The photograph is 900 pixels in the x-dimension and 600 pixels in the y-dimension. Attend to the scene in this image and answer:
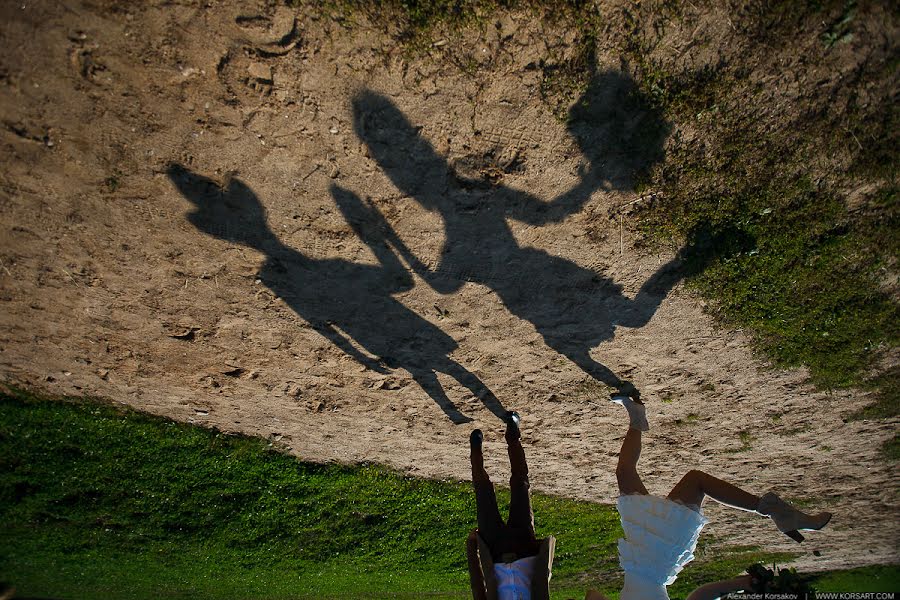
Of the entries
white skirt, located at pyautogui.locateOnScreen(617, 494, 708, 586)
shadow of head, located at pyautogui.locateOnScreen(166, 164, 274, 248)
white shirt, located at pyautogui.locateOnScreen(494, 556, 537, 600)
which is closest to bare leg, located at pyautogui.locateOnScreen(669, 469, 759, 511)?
white skirt, located at pyautogui.locateOnScreen(617, 494, 708, 586)

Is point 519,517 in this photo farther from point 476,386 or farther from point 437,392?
point 437,392

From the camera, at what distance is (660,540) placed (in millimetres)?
2832

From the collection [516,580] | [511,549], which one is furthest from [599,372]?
[516,580]

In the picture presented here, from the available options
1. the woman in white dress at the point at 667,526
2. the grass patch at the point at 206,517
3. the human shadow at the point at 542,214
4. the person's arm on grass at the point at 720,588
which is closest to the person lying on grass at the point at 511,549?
the woman in white dress at the point at 667,526

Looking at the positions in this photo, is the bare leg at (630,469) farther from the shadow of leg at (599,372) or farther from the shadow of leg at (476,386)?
the shadow of leg at (476,386)

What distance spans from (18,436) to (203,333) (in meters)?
2.17

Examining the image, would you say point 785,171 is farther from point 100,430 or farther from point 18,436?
point 18,436

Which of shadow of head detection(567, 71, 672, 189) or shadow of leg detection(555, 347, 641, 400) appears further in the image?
shadow of leg detection(555, 347, 641, 400)

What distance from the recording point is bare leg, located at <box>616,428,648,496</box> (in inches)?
127

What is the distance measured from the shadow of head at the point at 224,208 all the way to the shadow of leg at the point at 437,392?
1706mm

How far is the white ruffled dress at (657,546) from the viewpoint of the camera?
2.83 metres

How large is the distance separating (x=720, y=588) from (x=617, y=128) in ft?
10.8

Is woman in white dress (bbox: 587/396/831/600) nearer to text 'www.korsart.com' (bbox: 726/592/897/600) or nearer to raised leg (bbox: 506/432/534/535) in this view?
text 'www.korsart.com' (bbox: 726/592/897/600)

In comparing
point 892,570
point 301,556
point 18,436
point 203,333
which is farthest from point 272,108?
point 892,570
